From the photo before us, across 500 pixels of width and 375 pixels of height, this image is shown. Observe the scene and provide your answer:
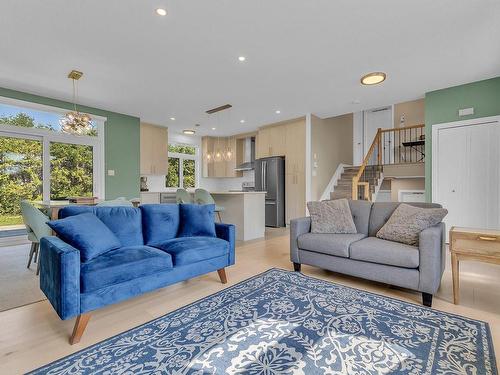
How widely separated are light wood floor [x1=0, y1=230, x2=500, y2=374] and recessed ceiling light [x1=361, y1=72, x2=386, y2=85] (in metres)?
2.92

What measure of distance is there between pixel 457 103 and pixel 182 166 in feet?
23.0

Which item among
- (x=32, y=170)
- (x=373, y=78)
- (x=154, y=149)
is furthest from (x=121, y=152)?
(x=373, y=78)

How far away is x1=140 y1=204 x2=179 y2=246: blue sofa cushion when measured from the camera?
9.09 ft

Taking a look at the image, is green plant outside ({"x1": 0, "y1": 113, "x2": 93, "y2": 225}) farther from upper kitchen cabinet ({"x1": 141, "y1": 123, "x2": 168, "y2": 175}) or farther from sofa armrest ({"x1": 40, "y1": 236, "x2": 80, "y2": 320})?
sofa armrest ({"x1": 40, "y1": 236, "x2": 80, "y2": 320})

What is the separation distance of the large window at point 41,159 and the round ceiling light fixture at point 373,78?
5.38 m

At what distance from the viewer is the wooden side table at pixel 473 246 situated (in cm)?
214

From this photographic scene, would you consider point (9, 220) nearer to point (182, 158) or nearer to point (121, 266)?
point (121, 266)

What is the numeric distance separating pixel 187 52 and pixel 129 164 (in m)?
3.80

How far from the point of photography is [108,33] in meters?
2.91

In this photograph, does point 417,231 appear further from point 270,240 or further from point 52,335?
point 52,335

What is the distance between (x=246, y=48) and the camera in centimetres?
326

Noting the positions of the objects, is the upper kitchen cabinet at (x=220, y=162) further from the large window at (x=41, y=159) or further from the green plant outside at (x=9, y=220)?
the green plant outside at (x=9, y=220)

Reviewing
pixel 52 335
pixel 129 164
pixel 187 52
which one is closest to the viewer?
pixel 52 335

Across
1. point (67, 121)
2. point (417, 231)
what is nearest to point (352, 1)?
point (417, 231)
